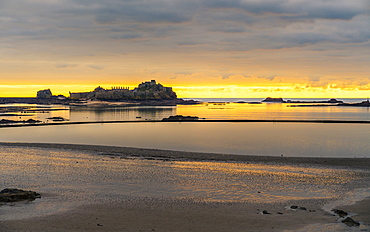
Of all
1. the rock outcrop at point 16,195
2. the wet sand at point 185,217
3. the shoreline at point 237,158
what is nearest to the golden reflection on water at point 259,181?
the wet sand at point 185,217

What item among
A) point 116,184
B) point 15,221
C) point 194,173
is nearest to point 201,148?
point 194,173

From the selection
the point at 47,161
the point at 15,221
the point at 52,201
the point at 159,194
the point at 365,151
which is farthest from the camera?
the point at 365,151

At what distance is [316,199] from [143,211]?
944 cm

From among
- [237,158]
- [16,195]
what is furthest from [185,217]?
[237,158]

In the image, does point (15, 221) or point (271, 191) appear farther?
point (271, 191)

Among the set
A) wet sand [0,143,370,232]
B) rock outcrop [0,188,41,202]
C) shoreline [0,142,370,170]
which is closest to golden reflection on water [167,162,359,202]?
wet sand [0,143,370,232]

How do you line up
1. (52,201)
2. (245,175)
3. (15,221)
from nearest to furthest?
1. (15,221)
2. (52,201)
3. (245,175)

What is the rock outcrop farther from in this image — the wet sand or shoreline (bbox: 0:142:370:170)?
shoreline (bbox: 0:142:370:170)

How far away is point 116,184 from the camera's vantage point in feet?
77.8

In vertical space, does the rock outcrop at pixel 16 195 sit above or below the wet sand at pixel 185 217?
above

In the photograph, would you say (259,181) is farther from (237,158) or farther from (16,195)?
(16,195)

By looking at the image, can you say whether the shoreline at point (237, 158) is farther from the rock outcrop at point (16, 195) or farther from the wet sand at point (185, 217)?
the rock outcrop at point (16, 195)

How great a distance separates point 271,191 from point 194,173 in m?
7.02

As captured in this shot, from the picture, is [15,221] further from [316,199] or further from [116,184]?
[316,199]
